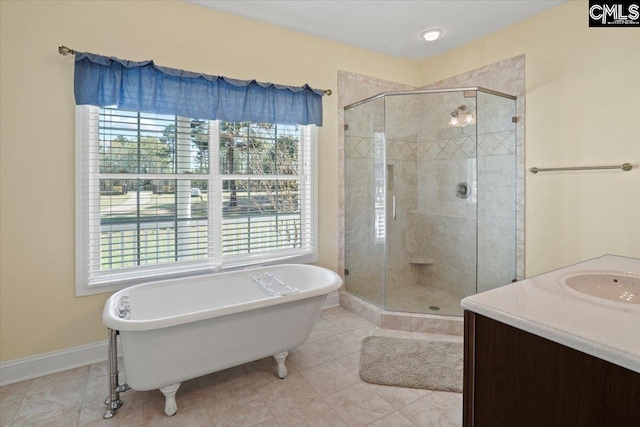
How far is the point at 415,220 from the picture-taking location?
333cm

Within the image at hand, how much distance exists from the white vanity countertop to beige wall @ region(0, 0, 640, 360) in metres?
1.64

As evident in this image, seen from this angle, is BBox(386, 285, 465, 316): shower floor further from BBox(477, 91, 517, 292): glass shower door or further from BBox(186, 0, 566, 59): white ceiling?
BBox(186, 0, 566, 59): white ceiling

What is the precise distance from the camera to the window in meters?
2.28

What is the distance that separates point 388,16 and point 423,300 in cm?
257

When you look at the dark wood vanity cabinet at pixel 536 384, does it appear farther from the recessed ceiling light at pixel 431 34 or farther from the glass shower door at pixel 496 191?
the recessed ceiling light at pixel 431 34

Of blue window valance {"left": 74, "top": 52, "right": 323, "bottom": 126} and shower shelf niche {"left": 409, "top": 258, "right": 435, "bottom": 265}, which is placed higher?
blue window valance {"left": 74, "top": 52, "right": 323, "bottom": 126}

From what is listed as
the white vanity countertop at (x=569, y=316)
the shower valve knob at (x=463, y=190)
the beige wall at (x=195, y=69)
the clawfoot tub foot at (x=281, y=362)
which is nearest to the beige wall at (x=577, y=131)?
the beige wall at (x=195, y=69)

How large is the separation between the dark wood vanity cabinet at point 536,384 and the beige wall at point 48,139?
7.97 ft

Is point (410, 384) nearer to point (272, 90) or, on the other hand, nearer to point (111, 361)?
point (111, 361)

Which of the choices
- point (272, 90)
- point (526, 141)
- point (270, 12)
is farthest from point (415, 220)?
point (270, 12)

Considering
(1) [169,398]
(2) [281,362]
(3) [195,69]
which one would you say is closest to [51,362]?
(1) [169,398]

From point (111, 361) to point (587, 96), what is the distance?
3.61 m

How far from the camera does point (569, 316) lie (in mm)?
958

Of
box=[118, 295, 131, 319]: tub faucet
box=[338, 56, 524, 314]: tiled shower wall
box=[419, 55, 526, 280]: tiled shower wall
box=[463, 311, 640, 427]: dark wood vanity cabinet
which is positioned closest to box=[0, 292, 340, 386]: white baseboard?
box=[118, 295, 131, 319]: tub faucet
